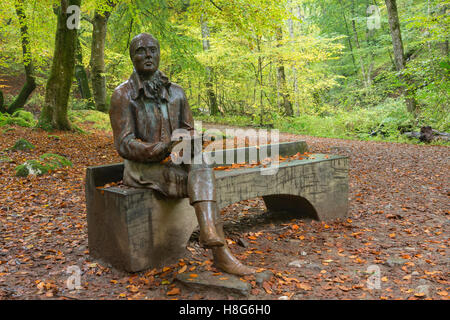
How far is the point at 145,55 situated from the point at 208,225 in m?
1.53

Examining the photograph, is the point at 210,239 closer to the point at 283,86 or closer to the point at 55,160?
the point at 55,160

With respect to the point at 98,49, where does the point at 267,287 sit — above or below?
below

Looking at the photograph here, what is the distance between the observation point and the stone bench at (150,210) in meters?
3.02

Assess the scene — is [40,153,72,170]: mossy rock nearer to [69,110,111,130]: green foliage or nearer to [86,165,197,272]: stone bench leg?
[86,165,197,272]: stone bench leg

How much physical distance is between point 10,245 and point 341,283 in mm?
3315

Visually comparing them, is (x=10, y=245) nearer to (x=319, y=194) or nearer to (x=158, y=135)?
(x=158, y=135)

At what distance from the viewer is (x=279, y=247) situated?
3.76 m

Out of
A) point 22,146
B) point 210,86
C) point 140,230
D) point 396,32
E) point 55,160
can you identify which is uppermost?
point 396,32

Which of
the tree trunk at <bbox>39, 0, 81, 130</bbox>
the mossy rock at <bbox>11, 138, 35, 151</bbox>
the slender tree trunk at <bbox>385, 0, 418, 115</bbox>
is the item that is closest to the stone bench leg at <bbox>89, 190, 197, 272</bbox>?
the mossy rock at <bbox>11, 138, 35, 151</bbox>

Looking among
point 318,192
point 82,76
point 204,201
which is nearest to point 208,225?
point 204,201

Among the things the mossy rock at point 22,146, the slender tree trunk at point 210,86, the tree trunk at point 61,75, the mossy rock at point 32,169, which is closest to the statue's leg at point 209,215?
the mossy rock at point 32,169

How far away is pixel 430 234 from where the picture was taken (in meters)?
4.11

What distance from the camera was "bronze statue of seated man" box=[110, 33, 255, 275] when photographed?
2902mm

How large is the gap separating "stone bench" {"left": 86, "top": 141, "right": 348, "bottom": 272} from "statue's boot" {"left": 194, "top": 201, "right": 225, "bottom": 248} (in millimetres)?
547
